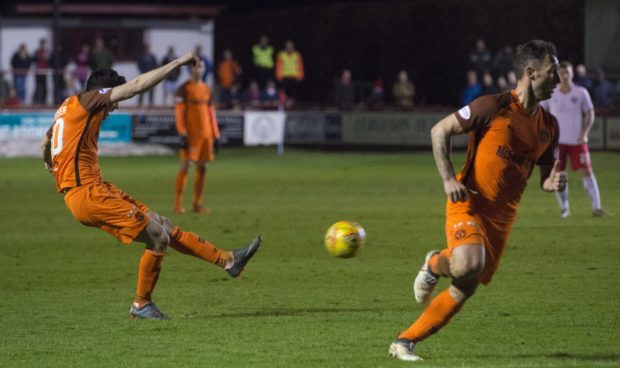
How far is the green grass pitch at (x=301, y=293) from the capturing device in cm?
856

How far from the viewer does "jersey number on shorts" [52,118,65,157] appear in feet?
32.4

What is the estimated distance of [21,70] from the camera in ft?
127

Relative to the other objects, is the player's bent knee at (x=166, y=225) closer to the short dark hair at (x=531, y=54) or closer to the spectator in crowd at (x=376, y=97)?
the short dark hair at (x=531, y=54)


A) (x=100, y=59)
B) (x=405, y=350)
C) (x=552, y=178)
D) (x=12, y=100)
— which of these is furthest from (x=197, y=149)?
(x=100, y=59)

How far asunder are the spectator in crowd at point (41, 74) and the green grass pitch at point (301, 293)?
54.4ft

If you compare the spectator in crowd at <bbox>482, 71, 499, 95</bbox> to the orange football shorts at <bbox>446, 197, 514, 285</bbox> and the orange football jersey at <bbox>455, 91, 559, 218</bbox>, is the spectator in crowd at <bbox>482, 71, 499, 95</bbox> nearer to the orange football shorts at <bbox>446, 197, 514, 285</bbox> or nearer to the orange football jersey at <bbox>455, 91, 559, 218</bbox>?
the orange football jersey at <bbox>455, 91, 559, 218</bbox>

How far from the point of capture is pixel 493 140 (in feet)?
26.4

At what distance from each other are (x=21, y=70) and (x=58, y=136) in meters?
29.6

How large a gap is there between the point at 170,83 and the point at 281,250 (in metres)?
28.4

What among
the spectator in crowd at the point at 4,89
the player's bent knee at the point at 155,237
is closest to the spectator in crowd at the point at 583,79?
the spectator in crowd at the point at 4,89

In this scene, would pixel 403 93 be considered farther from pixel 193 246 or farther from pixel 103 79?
pixel 103 79

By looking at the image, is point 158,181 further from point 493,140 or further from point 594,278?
point 493,140

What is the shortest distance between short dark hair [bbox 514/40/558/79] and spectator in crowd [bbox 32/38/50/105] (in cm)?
3070

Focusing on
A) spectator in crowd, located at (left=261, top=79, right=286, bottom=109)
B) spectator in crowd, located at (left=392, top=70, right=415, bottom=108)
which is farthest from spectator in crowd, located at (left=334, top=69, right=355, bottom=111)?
spectator in crowd, located at (left=261, top=79, right=286, bottom=109)
